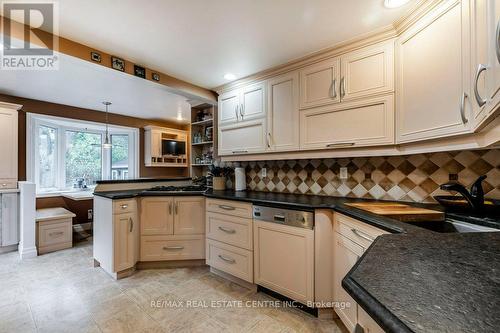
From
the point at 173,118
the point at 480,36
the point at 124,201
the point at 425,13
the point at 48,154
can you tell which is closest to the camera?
the point at 480,36

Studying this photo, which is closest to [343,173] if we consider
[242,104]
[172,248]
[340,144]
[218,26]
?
[340,144]

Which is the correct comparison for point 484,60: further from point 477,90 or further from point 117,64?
point 117,64

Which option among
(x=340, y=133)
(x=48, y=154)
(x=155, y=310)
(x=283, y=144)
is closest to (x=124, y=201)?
(x=155, y=310)

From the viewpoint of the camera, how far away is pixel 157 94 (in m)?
3.42

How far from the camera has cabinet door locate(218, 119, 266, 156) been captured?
246 cm

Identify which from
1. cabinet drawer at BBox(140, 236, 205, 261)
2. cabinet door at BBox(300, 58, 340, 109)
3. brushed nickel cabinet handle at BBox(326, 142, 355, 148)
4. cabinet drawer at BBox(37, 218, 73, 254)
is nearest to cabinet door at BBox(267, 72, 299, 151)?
cabinet door at BBox(300, 58, 340, 109)

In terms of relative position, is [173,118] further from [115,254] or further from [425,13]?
[425,13]

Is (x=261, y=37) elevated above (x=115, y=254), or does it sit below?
above

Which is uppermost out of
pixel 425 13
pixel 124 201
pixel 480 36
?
pixel 425 13

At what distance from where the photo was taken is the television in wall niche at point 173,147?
5.16 meters

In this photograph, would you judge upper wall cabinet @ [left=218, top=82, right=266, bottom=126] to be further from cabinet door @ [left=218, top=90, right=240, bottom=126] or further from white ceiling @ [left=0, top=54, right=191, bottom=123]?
white ceiling @ [left=0, top=54, right=191, bottom=123]

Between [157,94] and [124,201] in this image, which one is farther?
[157,94]

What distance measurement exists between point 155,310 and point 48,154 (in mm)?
3871

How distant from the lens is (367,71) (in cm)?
180
